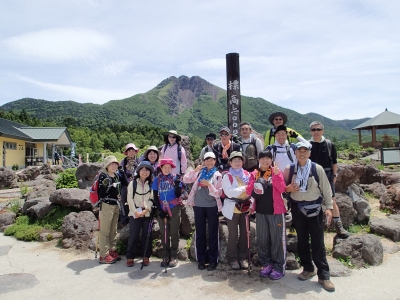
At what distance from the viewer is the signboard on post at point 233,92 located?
7.45m

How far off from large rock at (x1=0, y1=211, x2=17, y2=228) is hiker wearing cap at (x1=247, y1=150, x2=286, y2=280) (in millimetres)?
6512

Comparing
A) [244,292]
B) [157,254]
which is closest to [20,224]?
[157,254]

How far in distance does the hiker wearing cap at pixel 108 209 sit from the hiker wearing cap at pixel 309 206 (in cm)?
295

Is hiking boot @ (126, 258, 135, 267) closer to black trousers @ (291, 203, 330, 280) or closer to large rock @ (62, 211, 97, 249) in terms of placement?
large rock @ (62, 211, 97, 249)

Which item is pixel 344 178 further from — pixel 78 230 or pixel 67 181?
pixel 67 181

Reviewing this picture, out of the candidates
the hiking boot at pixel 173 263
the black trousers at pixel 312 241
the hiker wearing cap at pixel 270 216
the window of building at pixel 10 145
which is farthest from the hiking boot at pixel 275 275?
the window of building at pixel 10 145

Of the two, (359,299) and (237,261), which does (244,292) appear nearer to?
(237,261)

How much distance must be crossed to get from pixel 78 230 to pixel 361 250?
517 centimetres

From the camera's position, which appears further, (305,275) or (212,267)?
(212,267)

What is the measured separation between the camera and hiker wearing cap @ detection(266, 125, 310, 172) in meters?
4.75

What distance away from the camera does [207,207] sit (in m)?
4.58

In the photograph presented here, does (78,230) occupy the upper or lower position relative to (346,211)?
lower

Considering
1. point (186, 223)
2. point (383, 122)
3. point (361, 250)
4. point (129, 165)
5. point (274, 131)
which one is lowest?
point (361, 250)

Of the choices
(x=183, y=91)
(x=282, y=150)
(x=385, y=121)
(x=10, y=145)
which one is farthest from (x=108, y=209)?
(x=183, y=91)
